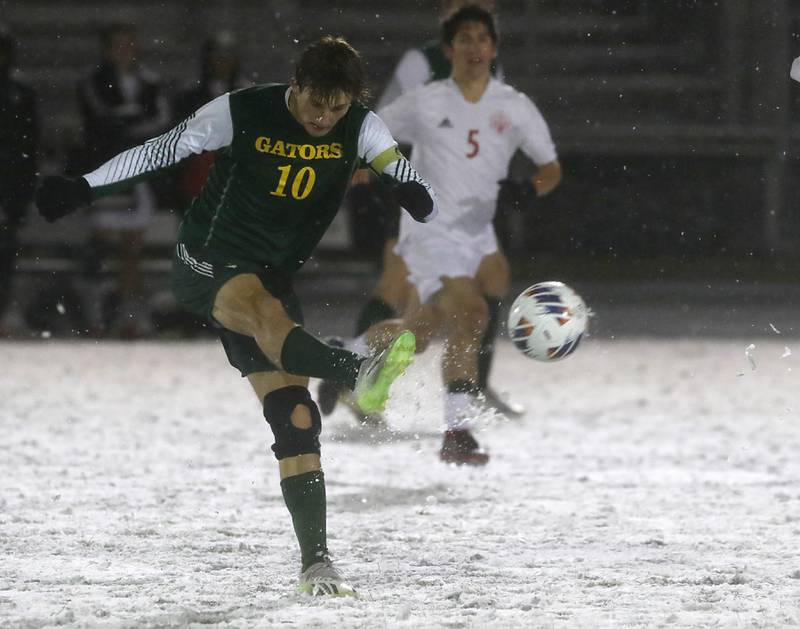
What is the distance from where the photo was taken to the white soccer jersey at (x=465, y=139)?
763 centimetres

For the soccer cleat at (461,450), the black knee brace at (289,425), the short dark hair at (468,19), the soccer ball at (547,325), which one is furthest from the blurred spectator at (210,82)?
the black knee brace at (289,425)

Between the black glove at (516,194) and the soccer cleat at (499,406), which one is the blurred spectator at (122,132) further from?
the black glove at (516,194)

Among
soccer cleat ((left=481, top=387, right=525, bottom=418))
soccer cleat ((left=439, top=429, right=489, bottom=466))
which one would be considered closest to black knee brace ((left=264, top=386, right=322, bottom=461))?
soccer cleat ((left=439, top=429, right=489, bottom=466))

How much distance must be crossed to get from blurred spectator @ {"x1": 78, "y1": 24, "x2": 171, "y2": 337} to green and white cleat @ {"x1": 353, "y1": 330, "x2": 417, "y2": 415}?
23.5ft

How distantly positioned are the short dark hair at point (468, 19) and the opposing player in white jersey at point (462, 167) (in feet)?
0.06

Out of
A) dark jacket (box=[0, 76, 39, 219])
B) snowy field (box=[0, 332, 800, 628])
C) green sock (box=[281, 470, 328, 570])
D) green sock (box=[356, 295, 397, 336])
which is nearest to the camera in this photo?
snowy field (box=[0, 332, 800, 628])

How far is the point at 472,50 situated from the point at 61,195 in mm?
2761

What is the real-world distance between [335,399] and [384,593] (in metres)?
3.21

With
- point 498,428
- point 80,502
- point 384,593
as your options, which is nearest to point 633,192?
point 498,428

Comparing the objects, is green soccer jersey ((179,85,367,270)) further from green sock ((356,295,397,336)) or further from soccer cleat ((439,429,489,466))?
green sock ((356,295,397,336))

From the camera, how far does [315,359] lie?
16.1 feet

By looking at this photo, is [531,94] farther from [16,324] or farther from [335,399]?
[335,399]

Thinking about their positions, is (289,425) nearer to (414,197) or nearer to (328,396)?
(414,197)

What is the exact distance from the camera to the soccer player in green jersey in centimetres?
493
